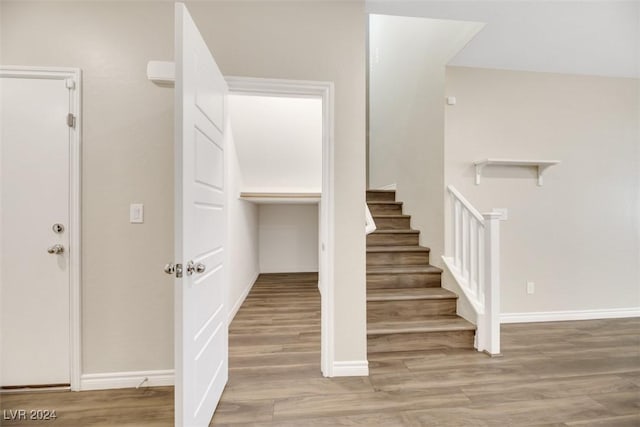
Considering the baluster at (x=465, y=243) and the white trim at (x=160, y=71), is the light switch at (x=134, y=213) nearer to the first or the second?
the white trim at (x=160, y=71)

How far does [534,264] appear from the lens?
9.52ft

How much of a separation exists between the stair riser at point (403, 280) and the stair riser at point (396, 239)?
1.69 feet

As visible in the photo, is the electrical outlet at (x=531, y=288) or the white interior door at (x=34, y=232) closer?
the white interior door at (x=34, y=232)

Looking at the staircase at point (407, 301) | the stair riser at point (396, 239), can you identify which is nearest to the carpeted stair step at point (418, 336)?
the staircase at point (407, 301)

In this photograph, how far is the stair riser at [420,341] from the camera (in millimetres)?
2180

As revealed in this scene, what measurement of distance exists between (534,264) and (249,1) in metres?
3.56

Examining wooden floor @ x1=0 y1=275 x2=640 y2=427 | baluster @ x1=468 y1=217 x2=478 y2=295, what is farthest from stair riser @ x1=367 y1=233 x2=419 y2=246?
wooden floor @ x1=0 y1=275 x2=640 y2=427

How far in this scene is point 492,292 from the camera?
2172 millimetres

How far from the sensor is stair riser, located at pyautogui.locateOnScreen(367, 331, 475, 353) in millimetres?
2180

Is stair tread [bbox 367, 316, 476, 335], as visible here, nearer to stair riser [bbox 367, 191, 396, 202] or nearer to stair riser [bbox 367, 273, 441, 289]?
stair riser [bbox 367, 273, 441, 289]

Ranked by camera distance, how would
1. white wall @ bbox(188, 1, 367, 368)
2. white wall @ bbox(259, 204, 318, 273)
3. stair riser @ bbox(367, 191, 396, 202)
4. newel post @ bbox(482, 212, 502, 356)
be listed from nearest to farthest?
1. white wall @ bbox(188, 1, 367, 368)
2. newel post @ bbox(482, 212, 502, 356)
3. stair riser @ bbox(367, 191, 396, 202)
4. white wall @ bbox(259, 204, 318, 273)

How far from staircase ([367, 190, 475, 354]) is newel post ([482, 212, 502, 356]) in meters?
0.13

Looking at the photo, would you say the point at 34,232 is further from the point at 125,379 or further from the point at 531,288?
the point at 531,288

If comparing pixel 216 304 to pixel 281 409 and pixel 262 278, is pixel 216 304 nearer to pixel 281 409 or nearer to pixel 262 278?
pixel 281 409
